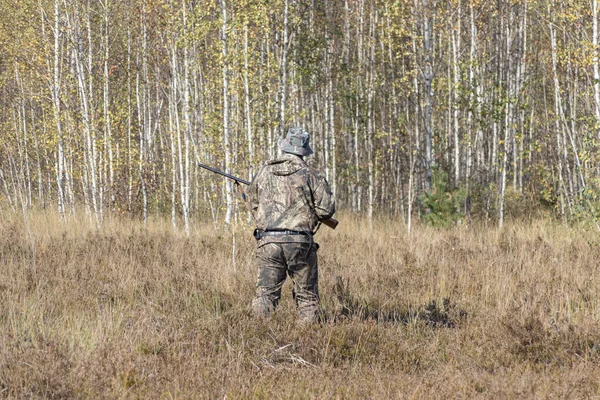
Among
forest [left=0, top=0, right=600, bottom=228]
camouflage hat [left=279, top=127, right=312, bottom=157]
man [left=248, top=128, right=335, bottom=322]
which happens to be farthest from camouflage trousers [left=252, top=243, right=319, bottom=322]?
forest [left=0, top=0, right=600, bottom=228]

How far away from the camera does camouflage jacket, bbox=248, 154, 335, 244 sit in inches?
277

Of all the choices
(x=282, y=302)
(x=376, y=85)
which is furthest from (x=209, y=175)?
(x=282, y=302)

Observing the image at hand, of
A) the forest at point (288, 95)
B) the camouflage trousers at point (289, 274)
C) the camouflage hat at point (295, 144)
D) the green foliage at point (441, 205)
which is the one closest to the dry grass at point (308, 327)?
the camouflage trousers at point (289, 274)

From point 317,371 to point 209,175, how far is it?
41.6ft

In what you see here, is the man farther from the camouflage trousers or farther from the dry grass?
the dry grass

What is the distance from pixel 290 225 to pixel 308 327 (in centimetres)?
91

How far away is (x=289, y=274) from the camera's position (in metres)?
7.08

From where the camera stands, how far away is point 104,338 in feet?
19.6

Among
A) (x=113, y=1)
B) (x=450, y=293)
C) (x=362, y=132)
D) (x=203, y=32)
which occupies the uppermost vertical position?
(x=113, y=1)

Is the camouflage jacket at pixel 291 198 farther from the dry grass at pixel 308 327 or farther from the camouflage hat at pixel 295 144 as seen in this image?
the dry grass at pixel 308 327

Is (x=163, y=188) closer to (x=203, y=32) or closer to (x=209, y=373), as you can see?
(x=203, y=32)

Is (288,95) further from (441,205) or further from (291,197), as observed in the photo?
(291,197)

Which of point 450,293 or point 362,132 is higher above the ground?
point 362,132

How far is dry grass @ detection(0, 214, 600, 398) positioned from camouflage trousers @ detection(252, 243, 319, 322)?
16 centimetres
